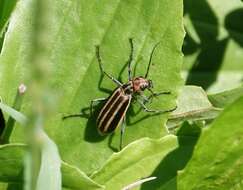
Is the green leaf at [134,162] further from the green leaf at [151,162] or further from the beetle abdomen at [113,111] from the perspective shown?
the beetle abdomen at [113,111]

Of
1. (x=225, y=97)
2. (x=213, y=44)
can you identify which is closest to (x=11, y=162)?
(x=225, y=97)

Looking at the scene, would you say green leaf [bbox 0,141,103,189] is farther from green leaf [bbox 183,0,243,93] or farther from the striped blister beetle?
green leaf [bbox 183,0,243,93]

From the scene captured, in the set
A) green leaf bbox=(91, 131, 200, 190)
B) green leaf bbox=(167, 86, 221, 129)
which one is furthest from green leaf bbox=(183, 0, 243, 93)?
green leaf bbox=(91, 131, 200, 190)

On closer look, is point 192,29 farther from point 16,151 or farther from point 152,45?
point 16,151

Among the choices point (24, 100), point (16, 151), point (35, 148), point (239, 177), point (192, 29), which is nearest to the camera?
point (35, 148)

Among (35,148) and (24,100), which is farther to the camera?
(24,100)

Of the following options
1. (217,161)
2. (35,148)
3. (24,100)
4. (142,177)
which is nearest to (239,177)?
(217,161)
